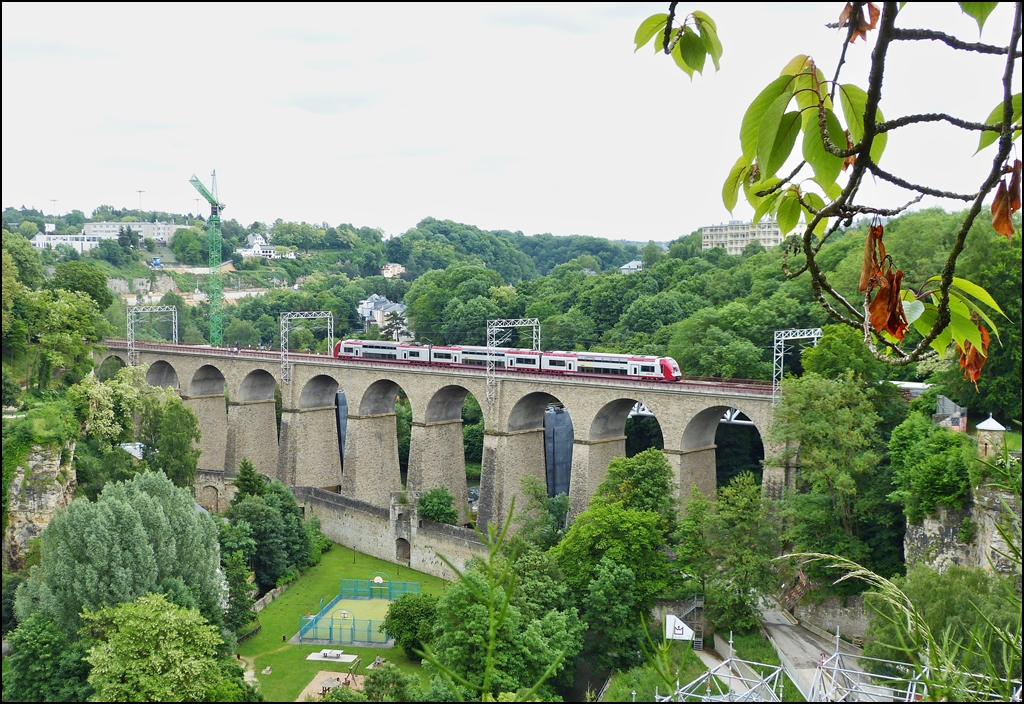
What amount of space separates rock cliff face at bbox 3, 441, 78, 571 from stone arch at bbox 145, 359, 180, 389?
2213cm

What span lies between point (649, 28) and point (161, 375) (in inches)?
2114

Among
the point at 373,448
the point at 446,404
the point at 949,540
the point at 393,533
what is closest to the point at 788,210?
the point at 949,540

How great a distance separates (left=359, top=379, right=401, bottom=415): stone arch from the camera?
133 ft

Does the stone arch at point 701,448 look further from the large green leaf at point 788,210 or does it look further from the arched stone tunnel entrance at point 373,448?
the large green leaf at point 788,210

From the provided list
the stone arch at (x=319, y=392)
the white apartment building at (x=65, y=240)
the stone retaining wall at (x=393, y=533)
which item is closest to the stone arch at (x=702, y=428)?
the stone retaining wall at (x=393, y=533)

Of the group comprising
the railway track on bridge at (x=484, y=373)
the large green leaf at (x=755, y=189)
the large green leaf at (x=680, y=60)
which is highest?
the large green leaf at (x=680, y=60)

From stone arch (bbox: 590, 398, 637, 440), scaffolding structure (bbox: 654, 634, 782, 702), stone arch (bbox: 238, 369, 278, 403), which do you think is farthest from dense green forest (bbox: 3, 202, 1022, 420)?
stone arch (bbox: 238, 369, 278, 403)

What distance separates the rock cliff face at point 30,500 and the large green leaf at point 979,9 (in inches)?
1174

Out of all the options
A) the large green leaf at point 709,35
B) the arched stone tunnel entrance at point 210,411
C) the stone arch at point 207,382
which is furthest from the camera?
the arched stone tunnel entrance at point 210,411

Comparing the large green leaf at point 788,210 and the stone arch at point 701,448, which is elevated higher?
the large green leaf at point 788,210

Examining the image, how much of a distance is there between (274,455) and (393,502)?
1492 cm

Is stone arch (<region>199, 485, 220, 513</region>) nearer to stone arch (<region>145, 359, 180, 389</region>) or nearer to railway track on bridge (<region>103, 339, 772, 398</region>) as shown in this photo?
railway track on bridge (<region>103, 339, 772, 398</region>)

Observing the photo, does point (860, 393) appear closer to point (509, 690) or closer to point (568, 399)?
point (568, 399)

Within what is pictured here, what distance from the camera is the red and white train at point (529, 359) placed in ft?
105
